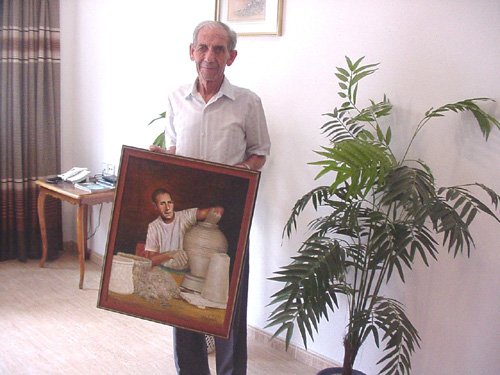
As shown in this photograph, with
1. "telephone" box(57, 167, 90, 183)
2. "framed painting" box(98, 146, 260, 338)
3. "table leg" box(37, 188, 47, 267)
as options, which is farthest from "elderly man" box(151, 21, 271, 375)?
"table leg" box(37, 188, 47, 267)

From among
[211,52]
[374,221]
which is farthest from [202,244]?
[211,52]

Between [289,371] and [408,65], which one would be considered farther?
[289,371]

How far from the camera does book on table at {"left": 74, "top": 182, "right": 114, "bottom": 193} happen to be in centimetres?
357

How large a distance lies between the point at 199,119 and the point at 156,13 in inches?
54.9

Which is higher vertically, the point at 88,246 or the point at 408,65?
the point at 408,65

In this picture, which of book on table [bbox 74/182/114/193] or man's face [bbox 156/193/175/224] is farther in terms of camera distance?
book on table [bbox 74/182/114/193]

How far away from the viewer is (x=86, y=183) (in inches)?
147

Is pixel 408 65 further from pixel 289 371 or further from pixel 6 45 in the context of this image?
pixel 6 45

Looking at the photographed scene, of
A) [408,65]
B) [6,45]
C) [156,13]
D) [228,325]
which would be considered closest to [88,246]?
[6,45]

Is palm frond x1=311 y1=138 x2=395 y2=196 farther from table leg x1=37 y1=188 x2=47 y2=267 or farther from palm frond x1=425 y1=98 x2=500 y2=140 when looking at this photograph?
table leg x1=37 y1=188 x2=47 y2=267

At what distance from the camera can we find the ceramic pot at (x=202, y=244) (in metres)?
2.04

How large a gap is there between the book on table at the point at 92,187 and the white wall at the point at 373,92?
39cm

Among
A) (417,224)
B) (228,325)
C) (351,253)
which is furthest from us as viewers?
(351,253)

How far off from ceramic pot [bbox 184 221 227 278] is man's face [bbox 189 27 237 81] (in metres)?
0.64
